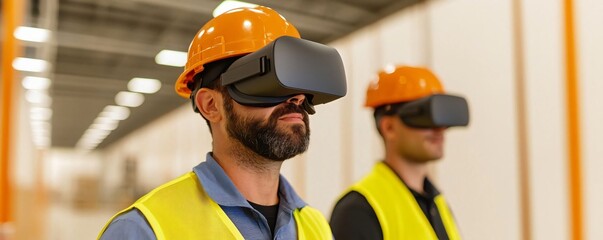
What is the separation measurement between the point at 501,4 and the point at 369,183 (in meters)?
1.95

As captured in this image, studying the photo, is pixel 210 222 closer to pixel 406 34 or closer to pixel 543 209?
pixel 543 209

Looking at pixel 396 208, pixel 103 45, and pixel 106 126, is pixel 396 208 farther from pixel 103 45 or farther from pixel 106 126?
pixel 106 126

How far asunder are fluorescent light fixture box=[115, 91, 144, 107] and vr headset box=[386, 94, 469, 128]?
317 inches

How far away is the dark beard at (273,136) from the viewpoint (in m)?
1.53

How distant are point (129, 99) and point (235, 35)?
9652 millimetres

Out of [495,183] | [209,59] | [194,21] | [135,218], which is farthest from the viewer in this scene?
[194,21]

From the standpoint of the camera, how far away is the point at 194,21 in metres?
5.61

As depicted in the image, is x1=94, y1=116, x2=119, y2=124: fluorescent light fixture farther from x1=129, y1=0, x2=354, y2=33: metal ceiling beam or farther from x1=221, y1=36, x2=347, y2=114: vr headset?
x1=221, y1=36, x2=347, y2=114: vr headset

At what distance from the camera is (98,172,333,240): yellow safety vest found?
136 cm

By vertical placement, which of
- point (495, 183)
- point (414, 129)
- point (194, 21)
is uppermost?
point (194, 21)

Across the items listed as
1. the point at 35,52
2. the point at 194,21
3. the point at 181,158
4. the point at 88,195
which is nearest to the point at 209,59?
the point at 194,21

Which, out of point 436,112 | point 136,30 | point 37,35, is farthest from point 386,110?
point 37,35

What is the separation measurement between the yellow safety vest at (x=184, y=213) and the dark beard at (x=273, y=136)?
0.19m

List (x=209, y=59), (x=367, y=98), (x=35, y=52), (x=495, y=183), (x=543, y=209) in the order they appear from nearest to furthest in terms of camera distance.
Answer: (x=209, y=59), (x=367, y=98), (x=543, y=209), (x=495, y=183), (x=35, y=52)
